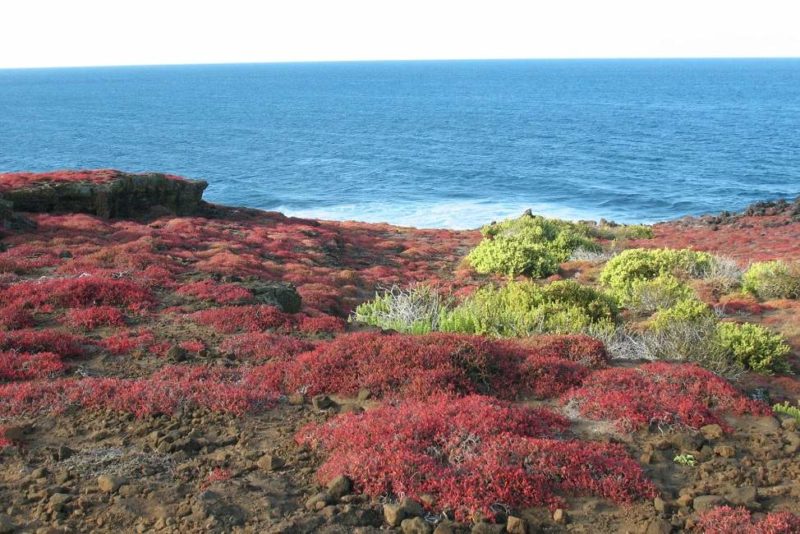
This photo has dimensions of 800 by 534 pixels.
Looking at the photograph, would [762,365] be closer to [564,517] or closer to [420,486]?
[564,517]

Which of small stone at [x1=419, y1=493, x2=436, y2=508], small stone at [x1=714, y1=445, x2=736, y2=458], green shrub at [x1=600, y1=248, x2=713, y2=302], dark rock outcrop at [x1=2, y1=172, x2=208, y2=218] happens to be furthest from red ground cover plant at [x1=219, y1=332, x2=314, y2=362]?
dark rock outcrop at [x1=2, y1=172, x2=208, y2=218]

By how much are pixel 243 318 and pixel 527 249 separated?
15.4 metres

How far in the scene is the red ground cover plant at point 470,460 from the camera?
624 centimetres

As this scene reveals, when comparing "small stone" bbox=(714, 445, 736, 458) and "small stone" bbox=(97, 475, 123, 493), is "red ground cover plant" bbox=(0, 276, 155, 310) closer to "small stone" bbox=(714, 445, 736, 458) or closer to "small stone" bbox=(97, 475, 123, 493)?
"small stone" bbox=(97, 475, 123, 493)

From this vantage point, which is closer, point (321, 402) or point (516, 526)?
point (516, 526)

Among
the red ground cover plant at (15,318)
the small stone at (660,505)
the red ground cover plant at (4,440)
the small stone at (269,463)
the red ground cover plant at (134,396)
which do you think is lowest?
the red ground cover plant at (15,318)

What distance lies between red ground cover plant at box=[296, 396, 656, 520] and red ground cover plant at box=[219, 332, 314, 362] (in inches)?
122

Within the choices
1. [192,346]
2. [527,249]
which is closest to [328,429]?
[192,346]

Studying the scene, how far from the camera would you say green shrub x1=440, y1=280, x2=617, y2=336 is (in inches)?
518

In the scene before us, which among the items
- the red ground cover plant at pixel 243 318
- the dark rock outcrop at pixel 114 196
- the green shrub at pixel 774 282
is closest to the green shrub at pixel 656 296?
the green shrub at pixel 774 282

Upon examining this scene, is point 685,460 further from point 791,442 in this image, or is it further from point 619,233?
point 619,233

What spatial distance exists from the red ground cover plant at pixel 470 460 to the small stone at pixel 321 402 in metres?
0.82

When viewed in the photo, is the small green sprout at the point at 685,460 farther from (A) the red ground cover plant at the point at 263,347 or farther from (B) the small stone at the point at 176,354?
(B) the small stone at the point at 176,354

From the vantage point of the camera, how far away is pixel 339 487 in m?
6.33
